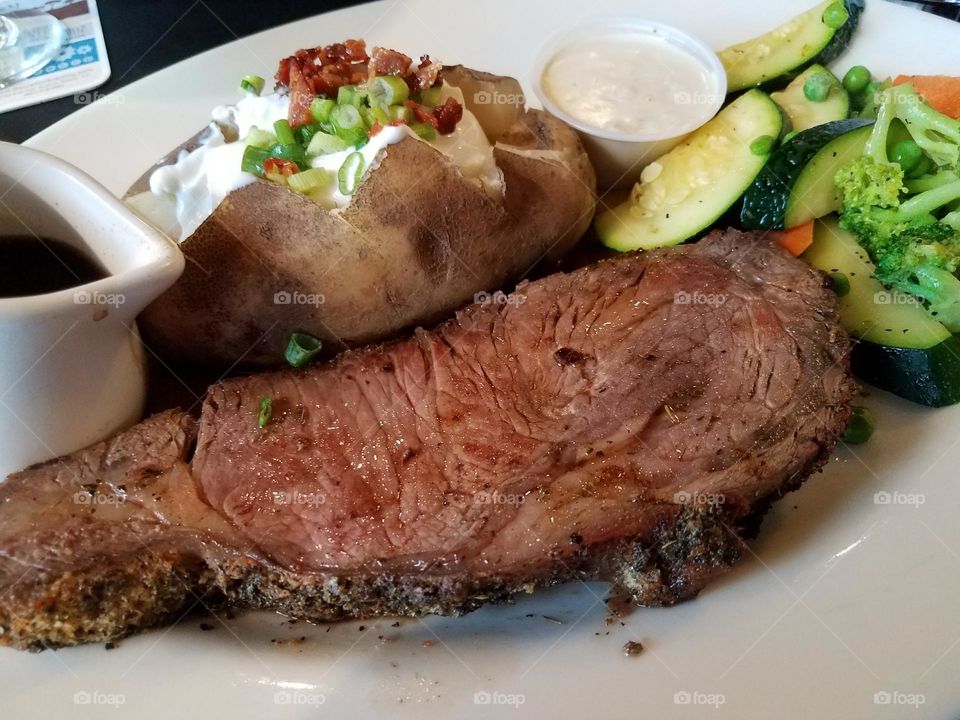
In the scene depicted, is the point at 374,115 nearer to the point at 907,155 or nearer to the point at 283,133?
the point at 283,133

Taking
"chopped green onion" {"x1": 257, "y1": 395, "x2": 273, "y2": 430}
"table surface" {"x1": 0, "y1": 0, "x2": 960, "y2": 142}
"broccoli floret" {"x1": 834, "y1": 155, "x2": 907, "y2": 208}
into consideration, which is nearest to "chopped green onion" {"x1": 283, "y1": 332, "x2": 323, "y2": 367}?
"chopped green onion" {"x1": 257, "y1": 395, "x2": 273, "y2": 430}

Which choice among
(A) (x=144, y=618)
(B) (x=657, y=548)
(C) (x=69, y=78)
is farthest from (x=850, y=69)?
(C) (x=69, y=78)

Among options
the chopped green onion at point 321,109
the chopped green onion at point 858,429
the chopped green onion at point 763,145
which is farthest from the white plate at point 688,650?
the chopped green onion at point 321,109

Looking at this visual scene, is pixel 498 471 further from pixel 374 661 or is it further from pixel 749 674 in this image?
pixel 749 674

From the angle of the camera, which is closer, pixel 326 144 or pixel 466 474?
pixel 466 474

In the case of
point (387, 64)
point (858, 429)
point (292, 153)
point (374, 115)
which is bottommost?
point (858, 429)

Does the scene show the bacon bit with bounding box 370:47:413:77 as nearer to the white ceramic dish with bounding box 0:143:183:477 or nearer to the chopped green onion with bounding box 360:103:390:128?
the chopped green onion with bounding box 360:103:390:128

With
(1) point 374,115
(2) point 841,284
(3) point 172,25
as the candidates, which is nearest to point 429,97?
(1) point 374,115
